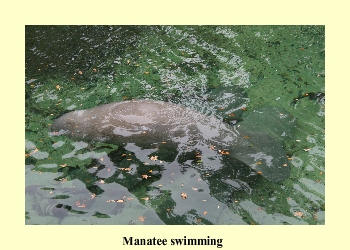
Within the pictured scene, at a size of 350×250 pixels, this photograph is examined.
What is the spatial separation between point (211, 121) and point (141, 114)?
1.67 meters

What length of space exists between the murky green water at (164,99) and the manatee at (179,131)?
0.96 ft

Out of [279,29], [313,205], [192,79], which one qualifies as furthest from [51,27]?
[313,205]

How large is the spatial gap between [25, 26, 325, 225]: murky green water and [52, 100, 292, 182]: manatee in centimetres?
29

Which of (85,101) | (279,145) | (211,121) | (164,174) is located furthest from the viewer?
(85,101)

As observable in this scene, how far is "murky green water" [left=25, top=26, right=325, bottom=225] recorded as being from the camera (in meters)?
7.34

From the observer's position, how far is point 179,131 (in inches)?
352

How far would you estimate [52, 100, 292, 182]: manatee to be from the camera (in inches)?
327

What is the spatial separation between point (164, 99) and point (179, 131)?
1.48 m

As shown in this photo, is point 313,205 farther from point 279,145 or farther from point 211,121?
point 211,121

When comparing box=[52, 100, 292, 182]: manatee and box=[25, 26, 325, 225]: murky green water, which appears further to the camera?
box=[52, 100, 292, 182]: manatee

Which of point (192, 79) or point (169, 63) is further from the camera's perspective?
point (169, 63)

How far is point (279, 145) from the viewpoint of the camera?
8.55 metres

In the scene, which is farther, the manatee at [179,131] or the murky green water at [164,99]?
the manatee at [179,131]

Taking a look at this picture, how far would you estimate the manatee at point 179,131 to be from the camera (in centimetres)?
830
